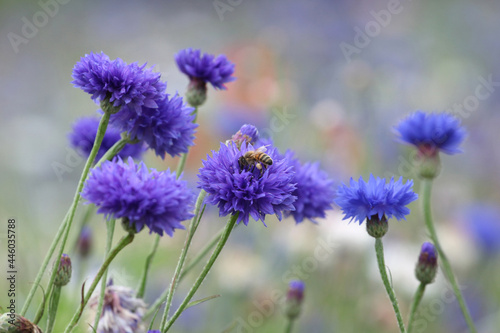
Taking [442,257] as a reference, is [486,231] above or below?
above

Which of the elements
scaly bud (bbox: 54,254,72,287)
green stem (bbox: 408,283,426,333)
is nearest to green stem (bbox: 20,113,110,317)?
scaly bud (bbox: 54,254,72,287)

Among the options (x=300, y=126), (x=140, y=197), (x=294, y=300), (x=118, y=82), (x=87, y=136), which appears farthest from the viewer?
(x=300, y=126)

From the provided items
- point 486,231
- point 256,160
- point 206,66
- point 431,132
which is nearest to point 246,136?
point 256,160

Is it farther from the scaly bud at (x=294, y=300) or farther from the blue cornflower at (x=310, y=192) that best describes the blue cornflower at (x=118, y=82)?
the scaly bud at (x=294, y=300)

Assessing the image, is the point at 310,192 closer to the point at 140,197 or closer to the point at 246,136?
the point at 246,136

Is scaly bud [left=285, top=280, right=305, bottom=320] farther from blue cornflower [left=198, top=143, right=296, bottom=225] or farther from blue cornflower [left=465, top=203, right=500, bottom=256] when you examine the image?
blue cornflower [left=465, top=203, right=500, bottom=256]

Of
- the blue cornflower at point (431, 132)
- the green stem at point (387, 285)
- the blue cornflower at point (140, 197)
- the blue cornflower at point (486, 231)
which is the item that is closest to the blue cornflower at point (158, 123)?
the blue cornflower at point (140, 197)

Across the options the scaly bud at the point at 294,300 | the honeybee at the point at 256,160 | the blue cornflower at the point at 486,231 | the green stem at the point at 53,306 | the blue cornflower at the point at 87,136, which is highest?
the blue cornflower at the point at 486,231

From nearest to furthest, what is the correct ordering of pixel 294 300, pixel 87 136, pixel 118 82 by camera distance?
1. pixel 118 82
2. pixel 87 136
3. pixel 294 300
